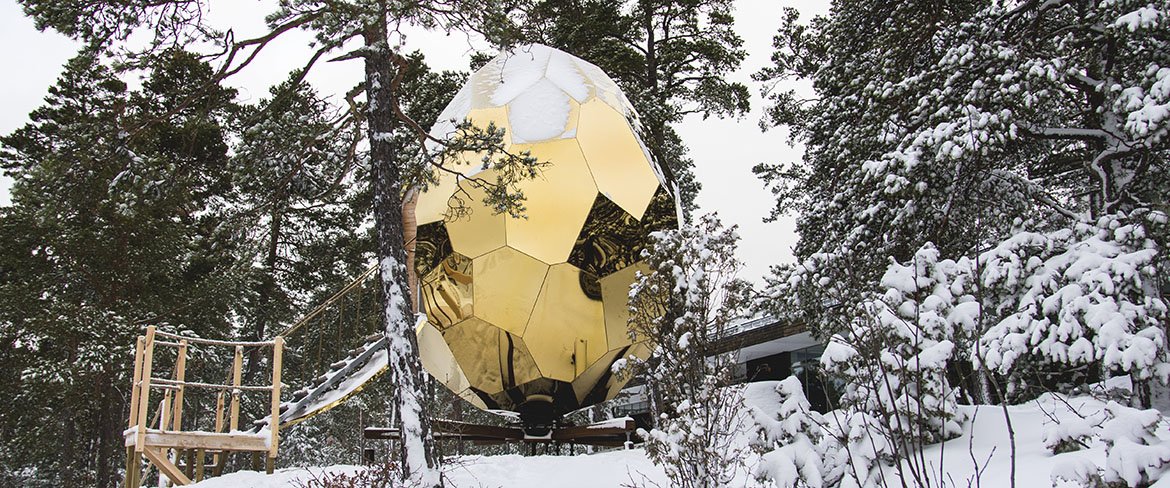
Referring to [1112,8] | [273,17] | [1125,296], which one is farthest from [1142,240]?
[273,17]

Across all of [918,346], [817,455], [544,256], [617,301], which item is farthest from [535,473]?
[918,346]

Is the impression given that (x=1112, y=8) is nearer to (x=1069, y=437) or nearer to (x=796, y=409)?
(x=1069, y=437)

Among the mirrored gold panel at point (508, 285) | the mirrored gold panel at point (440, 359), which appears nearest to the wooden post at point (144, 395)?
the mirrored gold panel at point (440, 359)

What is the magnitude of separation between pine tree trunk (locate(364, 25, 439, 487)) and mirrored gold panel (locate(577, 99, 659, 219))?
6.20ft

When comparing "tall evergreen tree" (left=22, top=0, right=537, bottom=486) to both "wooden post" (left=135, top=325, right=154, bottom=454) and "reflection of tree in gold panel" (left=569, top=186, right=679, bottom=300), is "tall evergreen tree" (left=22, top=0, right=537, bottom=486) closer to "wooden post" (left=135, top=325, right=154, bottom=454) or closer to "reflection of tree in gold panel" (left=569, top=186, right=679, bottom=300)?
"reflection of tree in gold panel" (left=569, top=186, right=679, bottom=300)

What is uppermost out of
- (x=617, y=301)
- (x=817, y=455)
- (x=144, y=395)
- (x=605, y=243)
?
(x=605, y=243)

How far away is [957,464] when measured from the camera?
18.2 feet

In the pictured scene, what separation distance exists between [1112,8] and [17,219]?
24342 millimetres

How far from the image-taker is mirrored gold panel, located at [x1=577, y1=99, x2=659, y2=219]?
25.3ft

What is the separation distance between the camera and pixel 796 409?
520 centimetres

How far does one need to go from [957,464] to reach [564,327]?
352 cm

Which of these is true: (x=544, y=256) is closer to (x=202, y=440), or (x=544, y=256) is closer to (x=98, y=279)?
(x=202, y=440)

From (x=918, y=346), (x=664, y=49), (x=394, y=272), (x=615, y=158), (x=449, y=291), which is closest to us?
(x=918, y=346)

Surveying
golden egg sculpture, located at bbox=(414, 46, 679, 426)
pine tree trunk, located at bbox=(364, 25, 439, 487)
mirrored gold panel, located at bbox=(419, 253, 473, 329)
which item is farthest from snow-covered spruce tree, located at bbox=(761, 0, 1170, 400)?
pine tree trunk, located at bbox=(364, 25, 439, 487)
